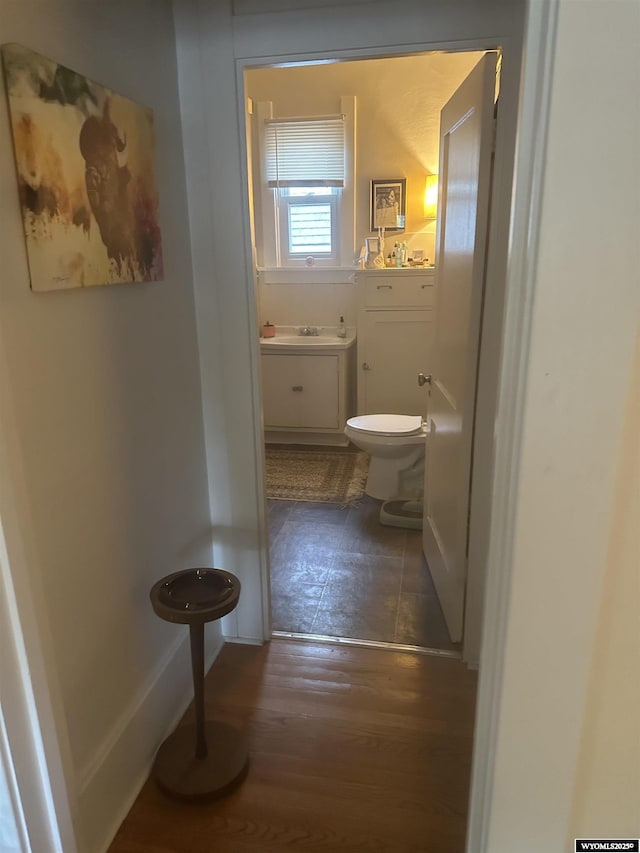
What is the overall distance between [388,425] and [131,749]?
2.18 metres

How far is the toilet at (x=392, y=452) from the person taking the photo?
10.7 ft

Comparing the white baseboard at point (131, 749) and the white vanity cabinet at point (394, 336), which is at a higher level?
the white vanity cabinet at point (394, 336)

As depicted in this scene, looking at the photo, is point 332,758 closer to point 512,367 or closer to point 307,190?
point 512,367

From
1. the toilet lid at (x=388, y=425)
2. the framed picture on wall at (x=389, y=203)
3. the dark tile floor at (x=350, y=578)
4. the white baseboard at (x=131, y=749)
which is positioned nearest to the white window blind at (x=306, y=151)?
the framed picture on wall at (x=389, y=203)

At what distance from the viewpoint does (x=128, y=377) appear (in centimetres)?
160

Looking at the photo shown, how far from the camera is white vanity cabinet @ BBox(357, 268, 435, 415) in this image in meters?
4.01

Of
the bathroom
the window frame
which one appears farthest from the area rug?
the window frame

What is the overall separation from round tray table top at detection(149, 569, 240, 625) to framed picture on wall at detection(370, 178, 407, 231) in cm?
323

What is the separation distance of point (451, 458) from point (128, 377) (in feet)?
3.97

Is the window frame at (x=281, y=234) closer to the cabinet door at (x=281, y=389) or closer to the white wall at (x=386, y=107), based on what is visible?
the white wall at (x=386, y=107)

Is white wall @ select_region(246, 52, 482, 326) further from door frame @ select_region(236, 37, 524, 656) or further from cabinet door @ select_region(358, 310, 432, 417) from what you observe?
door frame @ select_region(236, 37, 524, 656)

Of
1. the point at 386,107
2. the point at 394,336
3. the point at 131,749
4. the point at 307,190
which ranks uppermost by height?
the point at 386,107

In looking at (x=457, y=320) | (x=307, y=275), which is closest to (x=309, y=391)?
(x=307, y=275)

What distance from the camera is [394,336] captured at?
4094mm
